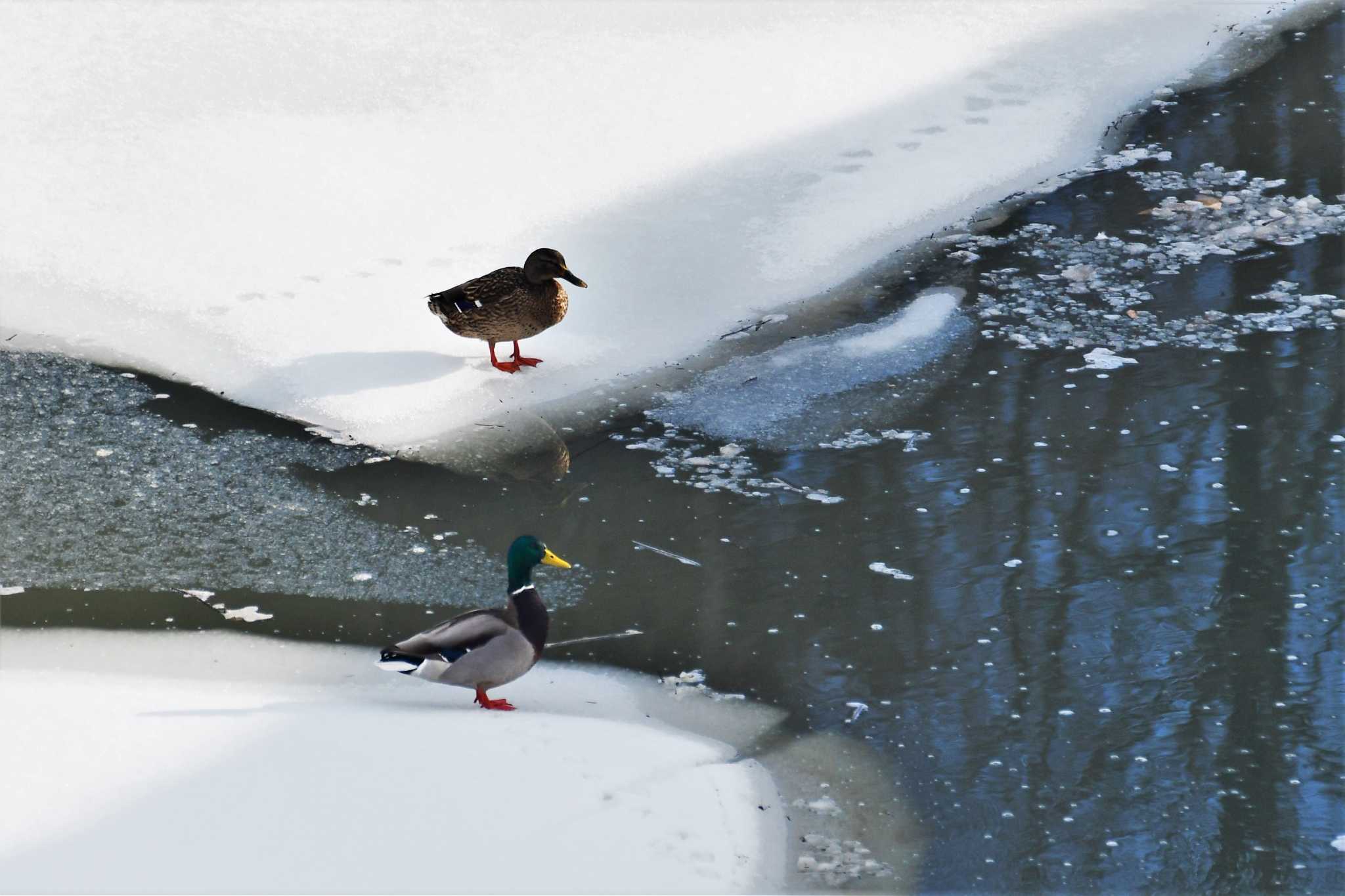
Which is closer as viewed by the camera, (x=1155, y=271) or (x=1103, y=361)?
(x=1103, y=361)

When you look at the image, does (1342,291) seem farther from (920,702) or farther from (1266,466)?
(920,702)

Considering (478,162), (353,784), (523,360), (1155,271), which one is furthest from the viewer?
(478,162)

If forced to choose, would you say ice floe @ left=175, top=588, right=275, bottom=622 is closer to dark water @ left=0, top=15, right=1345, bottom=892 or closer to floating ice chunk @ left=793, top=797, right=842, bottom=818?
dark water @ left=0, top=15, right=1345, bottom=892

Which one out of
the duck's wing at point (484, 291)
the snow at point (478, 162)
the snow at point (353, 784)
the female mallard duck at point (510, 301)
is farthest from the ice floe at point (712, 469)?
the snow at point (353, 784)

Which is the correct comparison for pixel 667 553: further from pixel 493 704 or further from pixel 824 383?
pixel 824 383

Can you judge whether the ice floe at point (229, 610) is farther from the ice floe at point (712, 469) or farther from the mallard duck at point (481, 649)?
the ice floe at point (712, 469)

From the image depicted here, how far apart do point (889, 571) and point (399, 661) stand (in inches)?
65.1

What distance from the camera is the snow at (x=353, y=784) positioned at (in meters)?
3.31

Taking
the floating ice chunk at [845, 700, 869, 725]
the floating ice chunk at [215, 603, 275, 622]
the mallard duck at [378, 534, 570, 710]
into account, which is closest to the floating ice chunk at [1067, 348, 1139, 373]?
the floating ice chunk at [845, 700, 869, 725]

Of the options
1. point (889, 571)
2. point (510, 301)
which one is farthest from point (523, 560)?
point (510, 301)

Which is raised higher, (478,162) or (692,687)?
(478,162)

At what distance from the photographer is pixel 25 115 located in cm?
823

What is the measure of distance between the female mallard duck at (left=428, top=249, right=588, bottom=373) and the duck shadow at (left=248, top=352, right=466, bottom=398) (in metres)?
0.22

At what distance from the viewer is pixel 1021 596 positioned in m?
4.59
